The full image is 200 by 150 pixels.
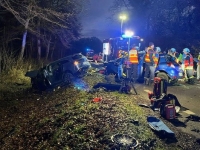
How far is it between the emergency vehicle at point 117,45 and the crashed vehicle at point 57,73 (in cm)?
334

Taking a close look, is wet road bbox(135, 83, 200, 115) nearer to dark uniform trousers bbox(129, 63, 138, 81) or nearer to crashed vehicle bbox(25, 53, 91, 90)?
dark uniform trousers bbox(129, 63, 138, 81)

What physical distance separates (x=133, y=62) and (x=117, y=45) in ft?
13.2

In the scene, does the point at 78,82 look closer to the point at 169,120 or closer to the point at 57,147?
the point at 169,120

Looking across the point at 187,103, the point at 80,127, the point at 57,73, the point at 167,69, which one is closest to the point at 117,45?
the point at 167,69

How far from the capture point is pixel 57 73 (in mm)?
11664

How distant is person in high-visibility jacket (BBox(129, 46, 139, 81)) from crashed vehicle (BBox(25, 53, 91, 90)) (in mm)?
2915

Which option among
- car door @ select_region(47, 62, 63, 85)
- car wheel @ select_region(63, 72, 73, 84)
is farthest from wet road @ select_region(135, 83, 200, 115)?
car door @ select_region(47, 62, 63, 85)

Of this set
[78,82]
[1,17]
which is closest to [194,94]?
[78,82]

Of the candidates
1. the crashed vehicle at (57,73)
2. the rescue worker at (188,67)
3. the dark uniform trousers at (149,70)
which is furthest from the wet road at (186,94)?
the crashed vehicle at (57,73)

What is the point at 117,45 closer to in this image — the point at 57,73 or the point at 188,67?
the point at 188,67

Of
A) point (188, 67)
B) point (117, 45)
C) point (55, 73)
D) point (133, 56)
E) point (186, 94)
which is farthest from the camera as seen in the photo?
point (117, 45)

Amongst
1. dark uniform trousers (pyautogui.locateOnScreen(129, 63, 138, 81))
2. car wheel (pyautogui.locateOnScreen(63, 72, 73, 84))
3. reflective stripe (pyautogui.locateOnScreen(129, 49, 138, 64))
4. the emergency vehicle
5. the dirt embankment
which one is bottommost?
the dirt embankment

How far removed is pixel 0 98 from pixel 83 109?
14.8 feet

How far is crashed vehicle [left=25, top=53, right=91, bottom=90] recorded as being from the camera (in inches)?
448
